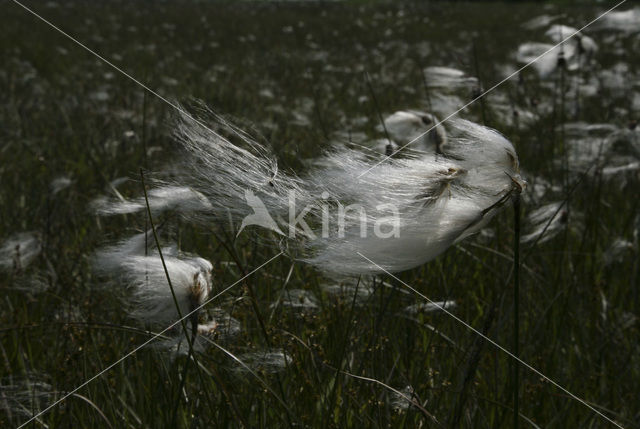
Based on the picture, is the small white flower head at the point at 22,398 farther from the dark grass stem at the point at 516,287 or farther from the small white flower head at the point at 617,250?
the small white flower head at the point at 617,250

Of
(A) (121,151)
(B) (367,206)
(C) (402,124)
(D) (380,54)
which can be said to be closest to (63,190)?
(A) (121,151)

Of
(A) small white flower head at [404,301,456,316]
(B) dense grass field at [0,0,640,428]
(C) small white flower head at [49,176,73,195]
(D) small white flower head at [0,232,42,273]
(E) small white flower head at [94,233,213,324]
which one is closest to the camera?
(E) small white flower head at [94,233,213,324]

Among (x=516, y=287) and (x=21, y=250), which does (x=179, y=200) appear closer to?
(x=516, y=287)

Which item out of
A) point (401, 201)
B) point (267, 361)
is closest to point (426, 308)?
point (267, 361)

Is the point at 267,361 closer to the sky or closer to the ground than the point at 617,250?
closer to the ground

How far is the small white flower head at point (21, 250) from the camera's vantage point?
2207 mm

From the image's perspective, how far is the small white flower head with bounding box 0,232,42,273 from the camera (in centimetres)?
221

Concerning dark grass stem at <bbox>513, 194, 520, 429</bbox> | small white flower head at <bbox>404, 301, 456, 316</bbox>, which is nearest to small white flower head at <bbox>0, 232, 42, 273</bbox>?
small white flower head at <bbox>404, 301, 456, 316</bbox>

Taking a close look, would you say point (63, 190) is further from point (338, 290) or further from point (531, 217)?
point (531, 217)

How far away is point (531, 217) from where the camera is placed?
233 centimetres

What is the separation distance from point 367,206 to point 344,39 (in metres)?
12.2

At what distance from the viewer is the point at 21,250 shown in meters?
2.29

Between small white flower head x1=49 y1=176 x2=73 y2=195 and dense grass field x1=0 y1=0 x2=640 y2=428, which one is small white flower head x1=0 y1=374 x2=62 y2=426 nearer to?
dense grass field x1=0 y1=0 x2=640 y2=428

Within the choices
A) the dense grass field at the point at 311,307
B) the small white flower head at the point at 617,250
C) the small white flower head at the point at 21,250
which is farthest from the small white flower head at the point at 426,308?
the small white flower head at the point at 21,250
